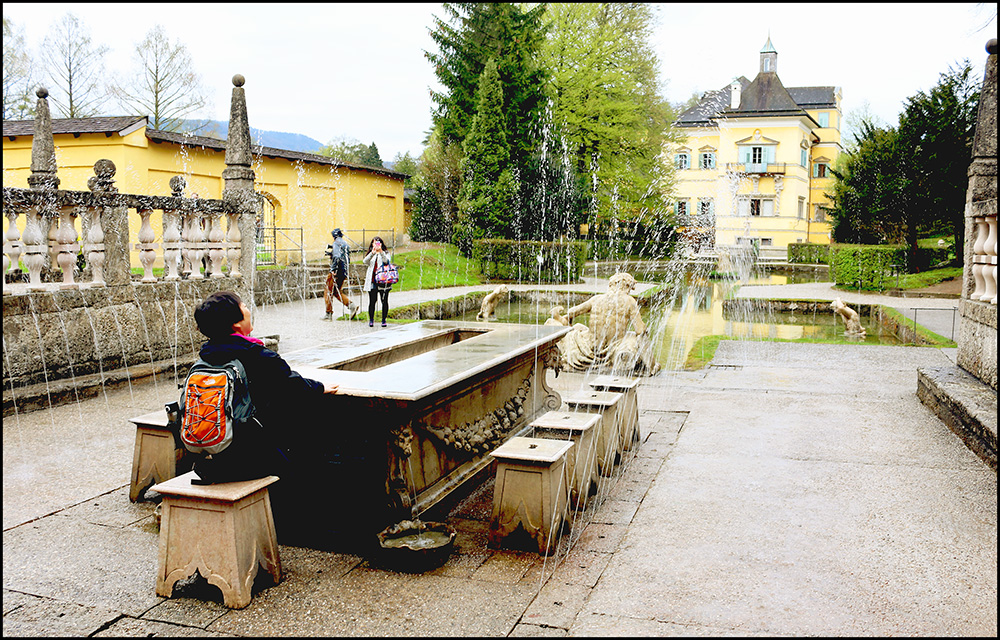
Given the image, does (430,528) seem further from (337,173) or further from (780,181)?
→ (780,181)

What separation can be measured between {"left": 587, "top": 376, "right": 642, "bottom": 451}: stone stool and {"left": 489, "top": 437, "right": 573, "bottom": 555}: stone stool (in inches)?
80.9

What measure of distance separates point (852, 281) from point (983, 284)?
20.3 metres

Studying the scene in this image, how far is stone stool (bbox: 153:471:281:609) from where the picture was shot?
340 cm

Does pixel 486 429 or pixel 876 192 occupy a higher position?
pixel 876 192

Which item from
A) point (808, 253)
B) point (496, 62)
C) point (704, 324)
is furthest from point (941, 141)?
point (496, 62)

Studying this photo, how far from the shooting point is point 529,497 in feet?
13.8

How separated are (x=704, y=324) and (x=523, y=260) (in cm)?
1058

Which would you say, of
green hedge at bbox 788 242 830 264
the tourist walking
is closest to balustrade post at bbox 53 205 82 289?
the tourist walking

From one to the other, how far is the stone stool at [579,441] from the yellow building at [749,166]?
43.1 meters

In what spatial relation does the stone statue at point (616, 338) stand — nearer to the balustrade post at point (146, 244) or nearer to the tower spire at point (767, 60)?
the balustrade post at point (146, 244)

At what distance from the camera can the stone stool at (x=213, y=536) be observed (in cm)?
340

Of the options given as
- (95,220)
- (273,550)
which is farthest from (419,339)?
(95,220)

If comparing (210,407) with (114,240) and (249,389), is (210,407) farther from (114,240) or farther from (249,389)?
(114,240)

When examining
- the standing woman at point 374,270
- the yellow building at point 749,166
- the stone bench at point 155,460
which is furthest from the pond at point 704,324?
the yellow building at point 749,166
